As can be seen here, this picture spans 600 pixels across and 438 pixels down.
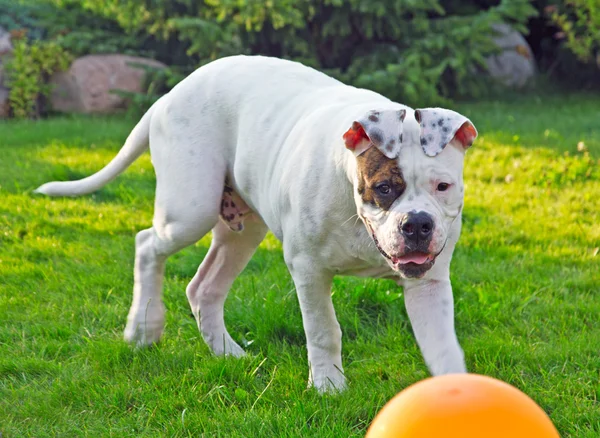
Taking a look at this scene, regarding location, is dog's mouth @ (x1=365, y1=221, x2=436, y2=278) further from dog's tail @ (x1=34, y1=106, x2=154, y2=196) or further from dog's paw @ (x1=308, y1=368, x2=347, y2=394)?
dog's tail @ (x1=34, y1=106, x2=154, y2=196)

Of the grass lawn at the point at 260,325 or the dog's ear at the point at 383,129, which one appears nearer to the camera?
the dog's ear at the point at 383,129

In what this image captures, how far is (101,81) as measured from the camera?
11.1m

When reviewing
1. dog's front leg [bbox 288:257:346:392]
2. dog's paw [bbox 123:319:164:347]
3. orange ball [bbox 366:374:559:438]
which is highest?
orange ball [bbox 366:374:559:438]

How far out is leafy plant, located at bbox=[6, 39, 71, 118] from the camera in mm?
10703

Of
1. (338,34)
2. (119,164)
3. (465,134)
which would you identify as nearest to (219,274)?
(119,164)

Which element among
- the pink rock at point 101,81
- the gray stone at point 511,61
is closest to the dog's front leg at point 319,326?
the pink rock at point 101,81

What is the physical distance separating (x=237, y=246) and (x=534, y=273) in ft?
6.54

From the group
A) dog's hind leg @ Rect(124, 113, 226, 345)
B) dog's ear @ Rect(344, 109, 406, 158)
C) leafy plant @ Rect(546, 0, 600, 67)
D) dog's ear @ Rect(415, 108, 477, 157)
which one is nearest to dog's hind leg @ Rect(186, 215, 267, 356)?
dog's hind leg @ Rect(124, 113, 226, 345)

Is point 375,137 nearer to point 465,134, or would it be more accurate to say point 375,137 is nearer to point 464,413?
point 465,134

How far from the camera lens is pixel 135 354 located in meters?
4.15

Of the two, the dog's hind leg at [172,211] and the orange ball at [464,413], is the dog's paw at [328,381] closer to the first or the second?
the dog's hind leg at [172,211]

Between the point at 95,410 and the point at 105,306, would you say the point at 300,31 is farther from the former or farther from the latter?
the point at 95,410

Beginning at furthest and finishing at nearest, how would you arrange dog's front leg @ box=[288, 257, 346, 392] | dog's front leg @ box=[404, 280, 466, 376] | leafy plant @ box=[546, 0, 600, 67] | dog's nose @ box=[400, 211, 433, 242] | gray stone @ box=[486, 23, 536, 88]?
gray stone @ box=[486, 23, 536, 88] < leafy plant @ box=[546, 0, 600, 67] < dog's front leg @ box=[288, 257, 346, 392] < dog's front leg @ box=[404, 280, 466, 376] < dog's nose @ box=[400, 211, 433, 242]

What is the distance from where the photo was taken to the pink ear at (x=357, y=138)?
3.33 metres
